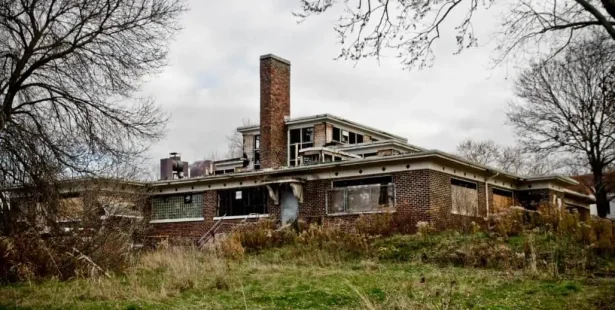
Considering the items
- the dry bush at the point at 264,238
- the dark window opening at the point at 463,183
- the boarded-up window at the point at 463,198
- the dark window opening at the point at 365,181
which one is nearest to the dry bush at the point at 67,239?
the dry bush at the point at 264,238

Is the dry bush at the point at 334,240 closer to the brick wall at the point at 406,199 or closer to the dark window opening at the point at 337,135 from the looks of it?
the brick wall at the point at 406,199

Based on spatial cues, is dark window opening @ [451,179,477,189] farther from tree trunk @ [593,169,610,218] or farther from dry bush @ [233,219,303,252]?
tree trunk @ [593,169,610,218]

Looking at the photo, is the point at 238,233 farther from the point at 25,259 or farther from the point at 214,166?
the point at 214,166

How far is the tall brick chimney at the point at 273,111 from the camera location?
32562 millimetres

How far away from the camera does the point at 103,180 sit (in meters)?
19.6

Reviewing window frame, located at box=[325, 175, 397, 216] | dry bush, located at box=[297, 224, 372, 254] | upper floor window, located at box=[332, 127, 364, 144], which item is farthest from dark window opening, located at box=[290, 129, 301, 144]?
dry bush, located at box=[297, 224, 372, 254]

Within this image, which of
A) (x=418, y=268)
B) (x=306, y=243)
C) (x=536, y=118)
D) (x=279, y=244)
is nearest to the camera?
(x=418, y=268)

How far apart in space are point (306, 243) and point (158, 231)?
13.1 meters

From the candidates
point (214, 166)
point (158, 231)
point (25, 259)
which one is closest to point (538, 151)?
point (214, 166)

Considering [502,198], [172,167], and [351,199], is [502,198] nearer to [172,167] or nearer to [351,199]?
[351,199]

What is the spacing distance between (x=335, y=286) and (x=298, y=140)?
21.3 meters

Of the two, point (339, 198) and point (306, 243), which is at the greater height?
point (339, 198)

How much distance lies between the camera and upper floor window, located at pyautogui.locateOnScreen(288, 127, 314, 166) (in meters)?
33.8

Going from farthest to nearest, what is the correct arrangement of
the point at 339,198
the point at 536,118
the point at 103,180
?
the point at 536,118
the point at 339,198
the point at 103,180
